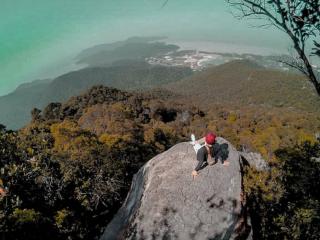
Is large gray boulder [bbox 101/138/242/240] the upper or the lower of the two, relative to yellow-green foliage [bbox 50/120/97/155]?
upper

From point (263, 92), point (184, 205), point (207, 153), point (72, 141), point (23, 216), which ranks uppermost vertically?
point (207, 153)

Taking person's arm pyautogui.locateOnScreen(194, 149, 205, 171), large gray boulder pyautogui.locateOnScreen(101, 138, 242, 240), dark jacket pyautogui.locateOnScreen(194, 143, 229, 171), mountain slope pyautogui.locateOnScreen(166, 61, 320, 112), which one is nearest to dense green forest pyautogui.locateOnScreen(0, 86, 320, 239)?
large gray boulder pyautogui.locateOnScreen(101, 138, 242, 240)

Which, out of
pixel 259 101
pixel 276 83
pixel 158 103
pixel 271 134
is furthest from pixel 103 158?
pixel 276 83

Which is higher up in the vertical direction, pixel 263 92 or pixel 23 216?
pixel 23 216

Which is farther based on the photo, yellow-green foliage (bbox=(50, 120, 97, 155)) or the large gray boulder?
yellow-green foliage (bbox=(50, 120, 97, 155))

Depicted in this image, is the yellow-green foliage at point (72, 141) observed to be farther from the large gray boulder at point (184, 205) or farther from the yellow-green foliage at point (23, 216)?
the large gray boulder at point (184, 205)

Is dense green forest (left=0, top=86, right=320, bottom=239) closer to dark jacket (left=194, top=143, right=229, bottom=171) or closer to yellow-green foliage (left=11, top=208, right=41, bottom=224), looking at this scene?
yellow-green foliage (left=11, top=208, right=41, bottom=224)

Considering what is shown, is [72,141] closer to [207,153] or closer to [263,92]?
[207,153]

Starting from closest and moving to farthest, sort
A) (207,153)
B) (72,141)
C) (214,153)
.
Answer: (207,153) → (214,153) → (72,141)

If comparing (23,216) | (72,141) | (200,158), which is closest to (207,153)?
(200,158)
